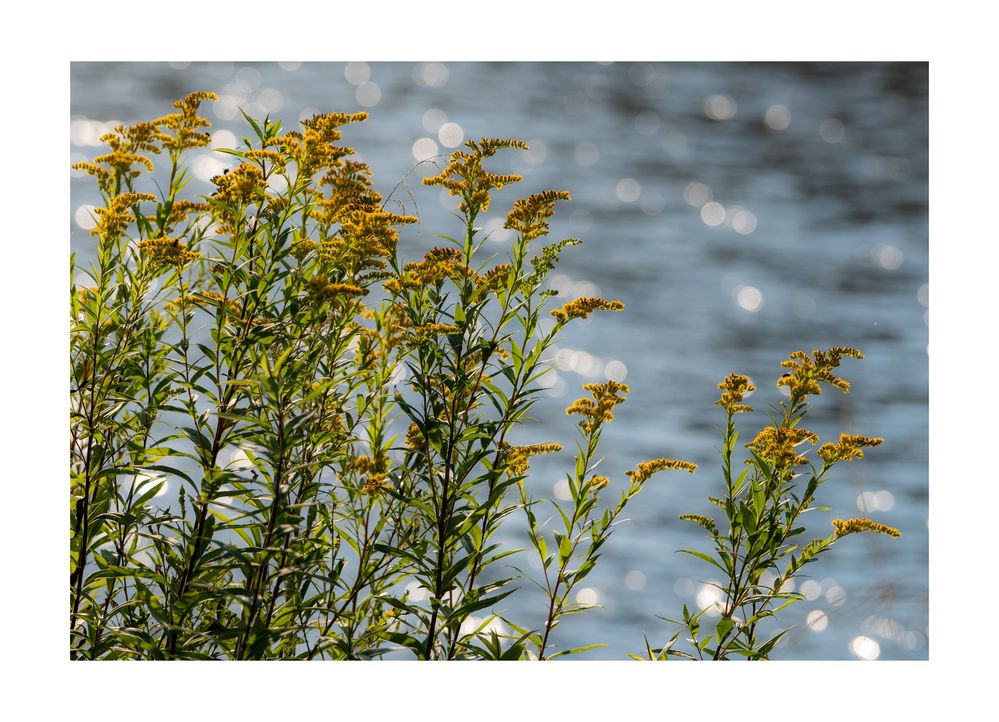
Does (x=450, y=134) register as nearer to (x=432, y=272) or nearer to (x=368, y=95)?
(x=368, y=95)

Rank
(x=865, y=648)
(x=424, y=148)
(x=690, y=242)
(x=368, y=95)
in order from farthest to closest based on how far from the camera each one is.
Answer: (x=690, y=242) → (x=368, y=95) → (x=424, y=148) → (x=865, y=648)

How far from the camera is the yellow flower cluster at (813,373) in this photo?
160cm

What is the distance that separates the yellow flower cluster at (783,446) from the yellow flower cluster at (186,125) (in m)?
1.06

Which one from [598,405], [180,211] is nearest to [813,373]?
[598,405]

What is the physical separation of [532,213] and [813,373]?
545 mm

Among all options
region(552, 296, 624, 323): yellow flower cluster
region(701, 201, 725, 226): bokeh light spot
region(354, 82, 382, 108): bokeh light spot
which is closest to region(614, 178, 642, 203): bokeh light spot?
region(701, 201, 725, 226): bokeh light spot

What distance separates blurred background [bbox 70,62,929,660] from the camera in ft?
11.4

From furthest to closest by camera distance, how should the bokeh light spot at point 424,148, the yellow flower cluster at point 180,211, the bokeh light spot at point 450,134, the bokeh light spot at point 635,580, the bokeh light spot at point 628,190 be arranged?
the bokeh light spot at point 628,190 < the bokeh light spot at point 450,134 < the bokeh light spot at point 424,148 < the bokeh light spot at point 635,580 < the yellow flower cluster at point 180,211

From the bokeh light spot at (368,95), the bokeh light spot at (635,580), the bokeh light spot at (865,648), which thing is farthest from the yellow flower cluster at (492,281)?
the bokeh light spot at (368,95)

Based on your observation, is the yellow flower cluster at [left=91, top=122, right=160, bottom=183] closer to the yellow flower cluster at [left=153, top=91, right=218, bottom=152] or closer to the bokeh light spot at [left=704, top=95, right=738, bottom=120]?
the yellow flower cluster at [left=153, top=91, right=218, bottom=152]

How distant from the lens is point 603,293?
4.02 m

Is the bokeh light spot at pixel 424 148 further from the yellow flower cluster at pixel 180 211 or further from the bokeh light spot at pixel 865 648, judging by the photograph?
the bokeh light spot at pixel 865 648

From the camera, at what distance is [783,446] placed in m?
1.61
